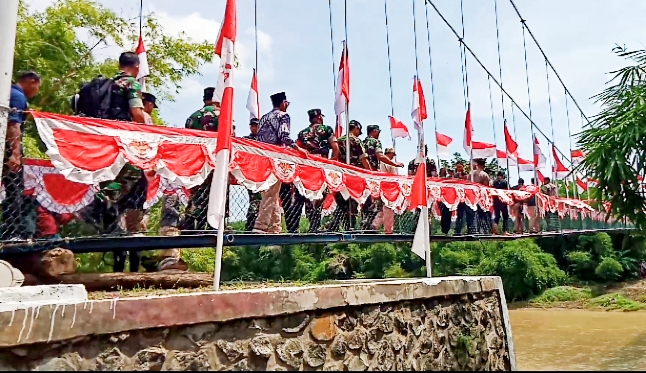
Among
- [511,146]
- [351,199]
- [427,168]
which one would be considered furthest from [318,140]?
[511,146]

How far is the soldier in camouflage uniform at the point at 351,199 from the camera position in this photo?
5289 millimetres

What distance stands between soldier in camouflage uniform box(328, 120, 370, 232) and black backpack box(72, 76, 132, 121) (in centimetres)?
203

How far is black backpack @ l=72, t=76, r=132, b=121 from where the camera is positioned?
3.95 metres

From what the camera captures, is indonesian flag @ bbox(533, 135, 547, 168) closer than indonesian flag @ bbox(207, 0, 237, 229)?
No

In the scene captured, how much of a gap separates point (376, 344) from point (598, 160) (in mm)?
4722

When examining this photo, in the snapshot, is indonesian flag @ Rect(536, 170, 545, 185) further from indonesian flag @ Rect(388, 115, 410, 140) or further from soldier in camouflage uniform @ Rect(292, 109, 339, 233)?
soldier in camouflage uniform @ Rect(292, 109, 339, 233)

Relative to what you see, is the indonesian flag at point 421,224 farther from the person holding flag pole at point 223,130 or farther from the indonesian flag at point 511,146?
the indonesian flag at point 511,146

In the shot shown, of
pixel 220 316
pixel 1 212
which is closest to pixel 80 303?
pixel 220 316

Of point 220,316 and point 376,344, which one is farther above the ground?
point 220,316

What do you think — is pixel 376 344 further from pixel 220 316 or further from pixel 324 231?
pixel 324 231

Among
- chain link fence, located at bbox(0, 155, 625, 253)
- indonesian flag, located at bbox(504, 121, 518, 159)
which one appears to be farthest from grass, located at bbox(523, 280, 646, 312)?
chain link fence, located at bbox(0, 155, 625, 253)

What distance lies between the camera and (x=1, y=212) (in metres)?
3.05

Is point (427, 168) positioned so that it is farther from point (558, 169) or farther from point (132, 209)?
point (558, 169)

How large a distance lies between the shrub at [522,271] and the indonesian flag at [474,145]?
250 inches
